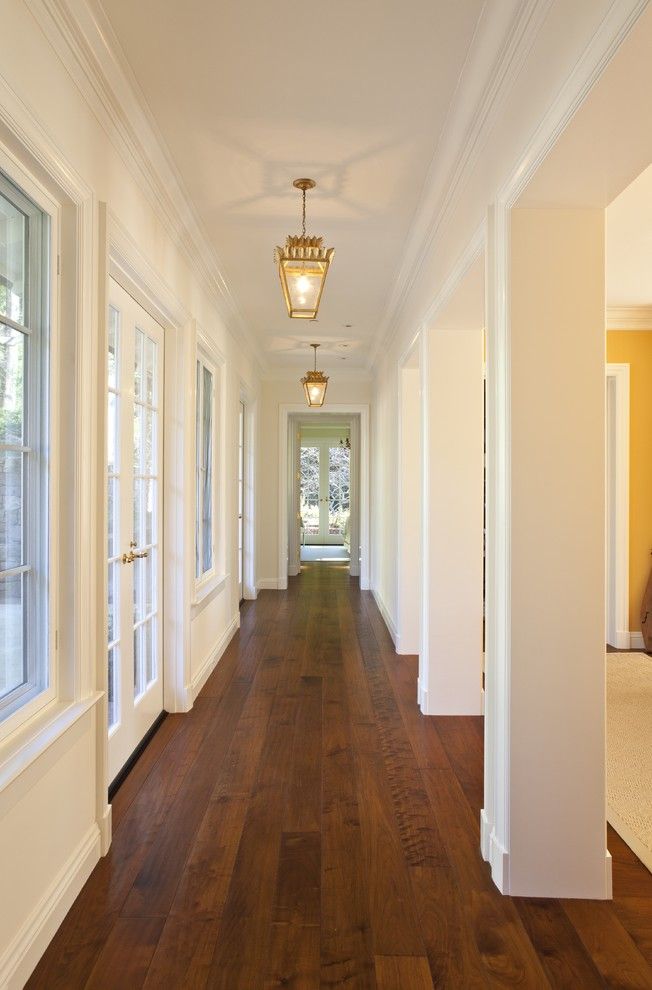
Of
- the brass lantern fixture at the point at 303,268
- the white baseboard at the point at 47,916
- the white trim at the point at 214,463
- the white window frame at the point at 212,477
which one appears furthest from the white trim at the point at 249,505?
the white baseboard at the point at 47,916

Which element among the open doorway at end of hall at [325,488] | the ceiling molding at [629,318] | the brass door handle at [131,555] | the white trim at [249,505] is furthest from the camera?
the open doorway at end of hall at [325,488]

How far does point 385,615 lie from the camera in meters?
6.16

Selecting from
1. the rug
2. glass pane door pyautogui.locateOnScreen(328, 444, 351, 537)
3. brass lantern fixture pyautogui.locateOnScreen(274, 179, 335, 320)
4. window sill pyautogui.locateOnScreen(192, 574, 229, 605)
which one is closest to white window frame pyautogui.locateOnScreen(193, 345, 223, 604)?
window sill pyautogui.locateOnScreen(192, 574, 229, 605)

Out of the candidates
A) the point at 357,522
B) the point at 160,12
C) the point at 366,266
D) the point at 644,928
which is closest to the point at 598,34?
the point at 160,12

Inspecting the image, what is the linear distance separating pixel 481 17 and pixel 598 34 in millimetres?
653

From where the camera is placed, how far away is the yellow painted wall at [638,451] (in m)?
5.32

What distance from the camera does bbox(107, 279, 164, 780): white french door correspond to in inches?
111

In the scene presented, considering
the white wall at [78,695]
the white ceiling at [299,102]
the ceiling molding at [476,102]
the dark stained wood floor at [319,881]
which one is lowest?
the dark stained wood floor at [319,881]

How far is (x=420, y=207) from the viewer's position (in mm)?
3328

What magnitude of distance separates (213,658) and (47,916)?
9.07 ft

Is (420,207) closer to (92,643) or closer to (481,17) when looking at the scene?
(481,17)

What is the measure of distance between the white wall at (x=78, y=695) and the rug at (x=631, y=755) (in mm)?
1965

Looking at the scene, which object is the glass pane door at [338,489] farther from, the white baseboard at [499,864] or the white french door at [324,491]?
the white baseboard at [499,864]

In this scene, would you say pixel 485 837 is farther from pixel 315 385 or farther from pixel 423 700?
pixel 315 385
